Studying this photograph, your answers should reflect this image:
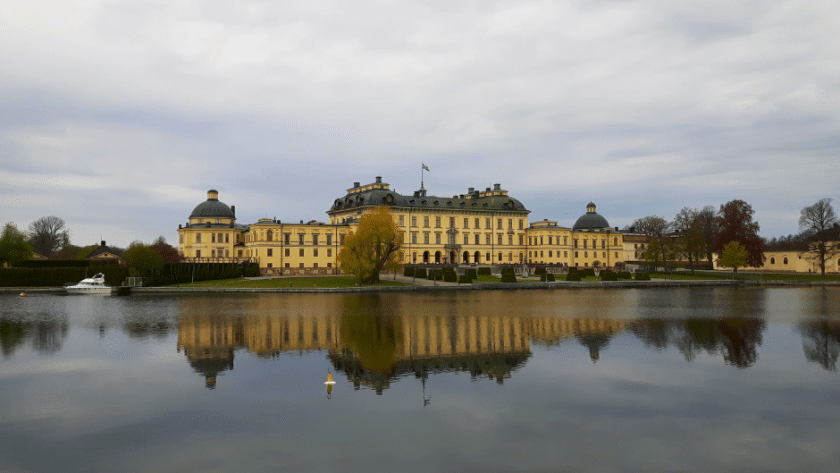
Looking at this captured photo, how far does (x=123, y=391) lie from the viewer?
15.7m

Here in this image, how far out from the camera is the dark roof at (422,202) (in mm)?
94875

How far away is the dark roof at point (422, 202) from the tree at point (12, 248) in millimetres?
44167

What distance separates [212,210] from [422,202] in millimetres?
32797

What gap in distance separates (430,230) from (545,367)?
8182 centimetres

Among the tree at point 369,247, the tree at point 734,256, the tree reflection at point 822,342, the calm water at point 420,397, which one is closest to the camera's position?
the calm water at point 420,397

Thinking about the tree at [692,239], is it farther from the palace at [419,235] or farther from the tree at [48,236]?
the tree at [48,236]

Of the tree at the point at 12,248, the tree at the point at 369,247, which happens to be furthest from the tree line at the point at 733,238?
the tree at the point at 12,248

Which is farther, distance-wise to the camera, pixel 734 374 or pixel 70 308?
pixel 70 308

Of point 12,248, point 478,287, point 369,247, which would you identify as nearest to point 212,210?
point 12,248

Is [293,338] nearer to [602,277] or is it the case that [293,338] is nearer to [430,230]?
[602,277]

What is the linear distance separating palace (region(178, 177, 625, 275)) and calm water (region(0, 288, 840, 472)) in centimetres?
5859

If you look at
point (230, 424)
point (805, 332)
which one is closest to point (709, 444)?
point (230, 424)

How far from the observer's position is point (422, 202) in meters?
101

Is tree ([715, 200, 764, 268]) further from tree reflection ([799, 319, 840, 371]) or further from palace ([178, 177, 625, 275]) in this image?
tree reflection ([799, 319, 840, 371])
